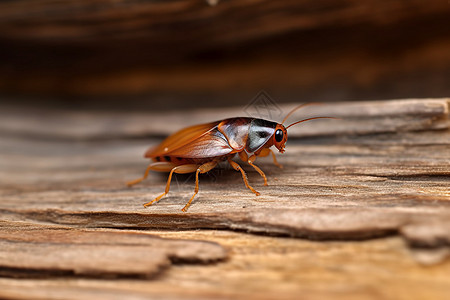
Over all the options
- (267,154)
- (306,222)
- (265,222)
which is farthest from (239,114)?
(306,222)

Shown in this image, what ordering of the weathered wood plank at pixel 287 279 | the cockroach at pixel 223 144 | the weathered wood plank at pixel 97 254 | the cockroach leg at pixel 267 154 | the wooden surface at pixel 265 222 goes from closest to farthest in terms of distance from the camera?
the weathered wood plank at pixel 287 279 → the wooden surface at pixel 265 222 → the weathered wood plank at pixel 97 254 → the cockroach at pixel 223 144 → the cockroach leg at pixel 267 154

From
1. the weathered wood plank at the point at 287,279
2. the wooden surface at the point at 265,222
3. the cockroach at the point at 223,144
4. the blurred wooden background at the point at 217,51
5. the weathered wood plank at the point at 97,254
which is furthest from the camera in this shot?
the blurred wooden background at the point at 217,51

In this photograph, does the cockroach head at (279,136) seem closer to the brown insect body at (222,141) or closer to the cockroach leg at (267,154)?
the brown insect body at (222,141)

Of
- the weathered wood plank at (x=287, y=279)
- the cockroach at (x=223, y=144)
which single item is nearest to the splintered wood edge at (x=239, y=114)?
the cockroach at (x=223, y=144)

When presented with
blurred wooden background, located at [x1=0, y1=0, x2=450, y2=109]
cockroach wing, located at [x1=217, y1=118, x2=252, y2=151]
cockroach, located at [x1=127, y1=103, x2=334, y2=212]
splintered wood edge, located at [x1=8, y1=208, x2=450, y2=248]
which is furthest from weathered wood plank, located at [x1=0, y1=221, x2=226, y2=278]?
blurred wooden background, located at [x1=0, y1=0, x2=450, y2=109]

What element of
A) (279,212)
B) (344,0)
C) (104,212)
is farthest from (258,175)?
(344,0)

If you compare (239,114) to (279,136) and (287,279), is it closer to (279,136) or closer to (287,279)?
(279,136)
